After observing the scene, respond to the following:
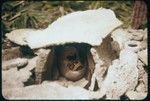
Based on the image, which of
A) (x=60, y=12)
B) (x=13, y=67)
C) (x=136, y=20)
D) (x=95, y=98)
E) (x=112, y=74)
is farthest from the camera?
(x=60, y=12)

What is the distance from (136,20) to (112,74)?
1.46 meters

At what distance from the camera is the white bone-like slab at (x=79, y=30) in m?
5.36

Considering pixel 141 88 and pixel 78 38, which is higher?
pixel 78 38

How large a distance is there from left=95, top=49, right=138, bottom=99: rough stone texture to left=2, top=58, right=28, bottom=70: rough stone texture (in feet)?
4.02

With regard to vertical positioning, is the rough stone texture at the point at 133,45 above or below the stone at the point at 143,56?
below

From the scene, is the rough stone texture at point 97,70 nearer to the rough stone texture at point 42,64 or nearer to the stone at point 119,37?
the stone at point 119,37

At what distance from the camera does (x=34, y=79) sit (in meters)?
5.45

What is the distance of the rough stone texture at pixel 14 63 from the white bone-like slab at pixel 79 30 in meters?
0.26

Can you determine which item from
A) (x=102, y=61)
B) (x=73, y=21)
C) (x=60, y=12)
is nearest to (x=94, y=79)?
(x=102, y=61)

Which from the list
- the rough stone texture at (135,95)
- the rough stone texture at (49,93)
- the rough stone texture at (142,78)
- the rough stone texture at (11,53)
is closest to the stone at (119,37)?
the rough stone texture at (142,78)

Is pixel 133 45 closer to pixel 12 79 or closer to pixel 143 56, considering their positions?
pixel 143 56

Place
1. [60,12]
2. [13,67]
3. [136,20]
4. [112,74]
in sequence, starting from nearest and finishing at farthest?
[112,74]
[13,67]
[136,20]
[60,12]

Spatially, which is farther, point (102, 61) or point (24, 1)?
point (24, 1)

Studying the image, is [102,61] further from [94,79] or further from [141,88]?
[141,88]
